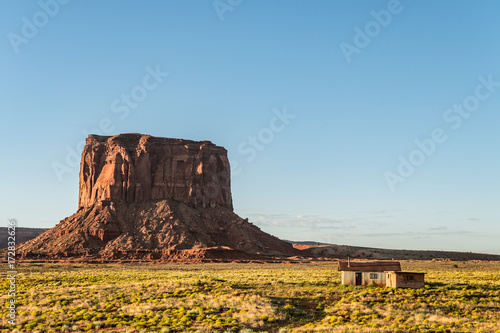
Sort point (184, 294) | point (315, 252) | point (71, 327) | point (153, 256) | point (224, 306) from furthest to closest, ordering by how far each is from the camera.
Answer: point (315, 252) < point (153, 256) < point (184, 294) < point (224, 306) < point (71, 327)

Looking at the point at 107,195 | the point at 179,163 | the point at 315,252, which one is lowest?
the point at 315,252

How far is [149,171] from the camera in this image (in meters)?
100

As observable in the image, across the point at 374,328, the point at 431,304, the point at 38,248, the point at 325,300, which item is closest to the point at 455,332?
the point at 374,328

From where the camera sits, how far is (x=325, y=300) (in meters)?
31.1

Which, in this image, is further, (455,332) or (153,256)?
(153,256)

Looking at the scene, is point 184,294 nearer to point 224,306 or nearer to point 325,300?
point 224,306

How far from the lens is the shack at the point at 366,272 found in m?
37.0

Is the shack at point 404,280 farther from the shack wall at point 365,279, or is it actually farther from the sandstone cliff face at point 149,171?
the sandstone cliff face at point 149,171

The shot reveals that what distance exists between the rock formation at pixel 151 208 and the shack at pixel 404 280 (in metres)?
50.9

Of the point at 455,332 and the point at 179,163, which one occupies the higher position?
the point at 179,163

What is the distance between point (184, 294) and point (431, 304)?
15204 millimetres

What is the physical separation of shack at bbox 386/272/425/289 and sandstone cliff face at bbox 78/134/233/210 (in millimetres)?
67988

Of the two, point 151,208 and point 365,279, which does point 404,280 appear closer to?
point 365,279

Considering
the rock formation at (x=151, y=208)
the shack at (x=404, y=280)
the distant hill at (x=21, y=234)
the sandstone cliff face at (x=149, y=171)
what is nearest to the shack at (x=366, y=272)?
the shack at (x=404, y=280)
